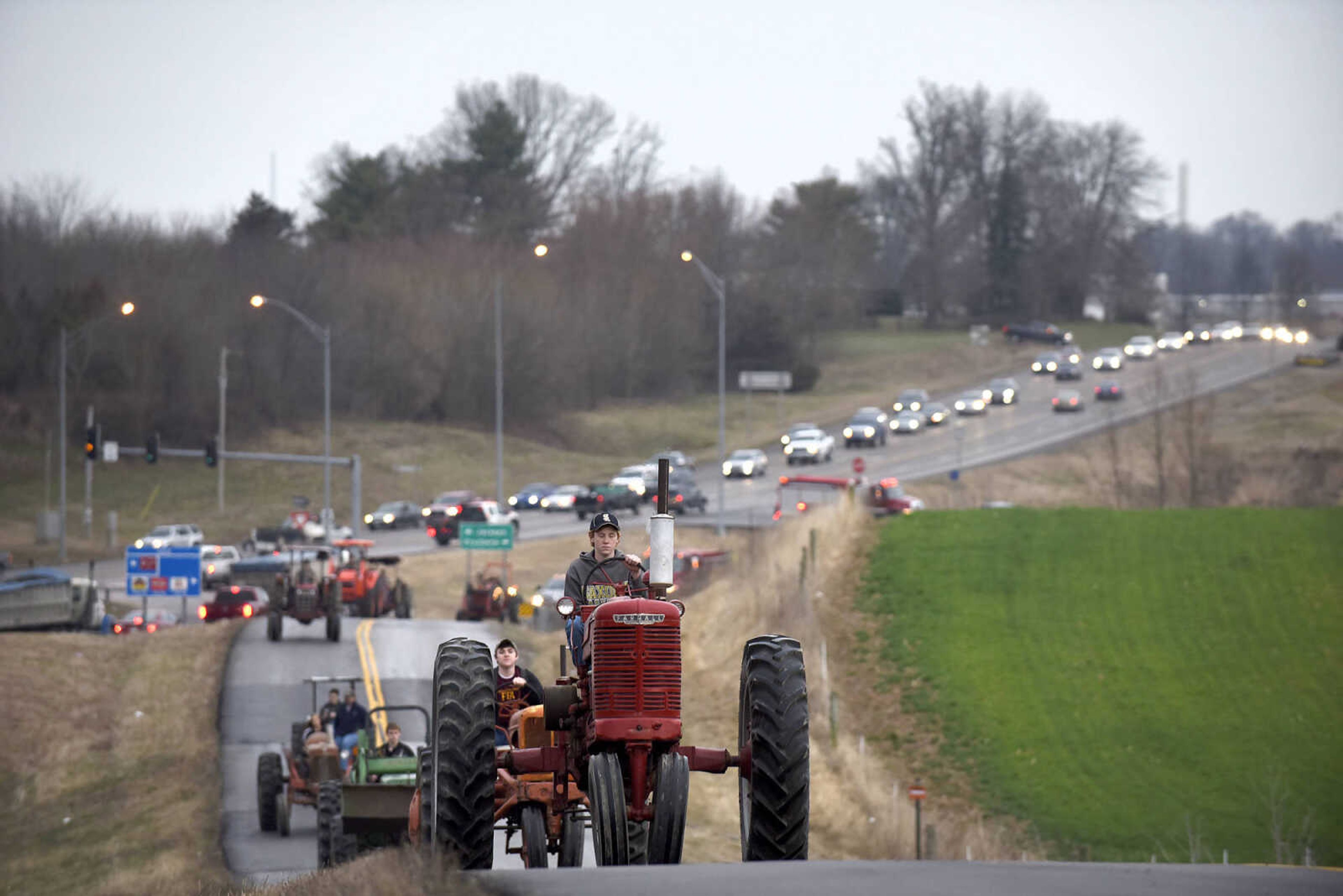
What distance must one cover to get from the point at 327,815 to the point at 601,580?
9.37 meters

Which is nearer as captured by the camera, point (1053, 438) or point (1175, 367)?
point (1053, 438)

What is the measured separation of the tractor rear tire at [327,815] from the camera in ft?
60.6

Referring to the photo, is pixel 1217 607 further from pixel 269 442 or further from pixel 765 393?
pixel 765 393

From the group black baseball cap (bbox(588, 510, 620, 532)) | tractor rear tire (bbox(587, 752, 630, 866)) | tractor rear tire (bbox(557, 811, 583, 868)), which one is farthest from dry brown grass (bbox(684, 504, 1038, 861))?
tractor rear tire (bbox(587, 752, 630, 866))

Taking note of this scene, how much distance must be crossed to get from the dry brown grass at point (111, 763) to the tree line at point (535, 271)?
106 feet

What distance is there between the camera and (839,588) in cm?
4044

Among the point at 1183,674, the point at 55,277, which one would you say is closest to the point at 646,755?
the point at 1183,674

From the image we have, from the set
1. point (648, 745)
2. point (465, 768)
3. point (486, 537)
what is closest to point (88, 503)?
point (486, 537)

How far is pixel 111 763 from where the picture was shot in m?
29.1

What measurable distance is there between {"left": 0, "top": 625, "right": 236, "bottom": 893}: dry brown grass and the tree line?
3244 centimetres

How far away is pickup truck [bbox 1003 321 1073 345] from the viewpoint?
416 feet

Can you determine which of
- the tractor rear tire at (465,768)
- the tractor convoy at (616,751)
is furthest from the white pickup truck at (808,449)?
the tractor rear tire at (465,768)

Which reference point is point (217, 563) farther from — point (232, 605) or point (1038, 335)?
point (1038, 335)

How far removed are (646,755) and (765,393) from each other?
105 metres
